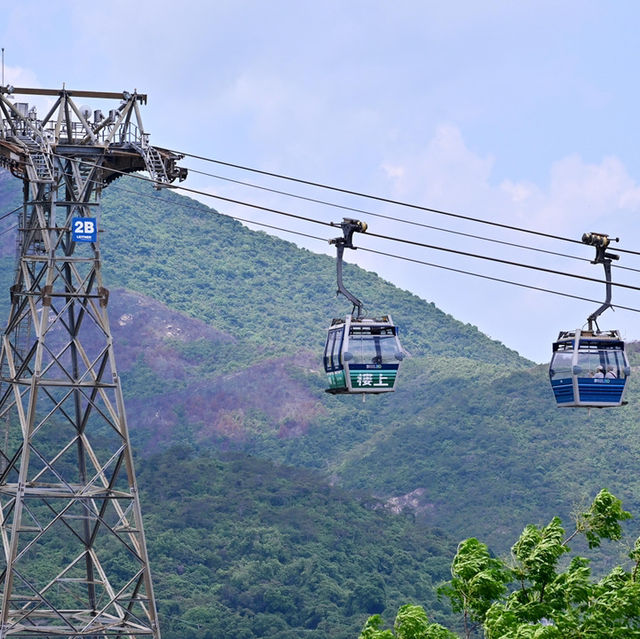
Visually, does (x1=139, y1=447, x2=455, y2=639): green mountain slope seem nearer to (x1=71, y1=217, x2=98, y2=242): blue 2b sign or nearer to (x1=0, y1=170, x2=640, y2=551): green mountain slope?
(x1=0, y1=170, x2=640, y2=551): green mountain slope

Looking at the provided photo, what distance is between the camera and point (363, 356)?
31.7 metres

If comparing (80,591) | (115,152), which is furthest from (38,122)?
A: (80,591)

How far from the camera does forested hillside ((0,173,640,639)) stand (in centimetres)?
11450

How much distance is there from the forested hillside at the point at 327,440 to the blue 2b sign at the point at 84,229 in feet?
209

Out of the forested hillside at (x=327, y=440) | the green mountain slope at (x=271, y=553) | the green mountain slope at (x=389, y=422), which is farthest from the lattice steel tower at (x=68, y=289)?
the green mountain slope at (x=389, y=422)

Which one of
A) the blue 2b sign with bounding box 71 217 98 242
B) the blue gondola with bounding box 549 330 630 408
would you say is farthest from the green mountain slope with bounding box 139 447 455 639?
the blue gondola with bounding box 549 330 630 408

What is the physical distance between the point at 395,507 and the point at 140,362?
135 ft

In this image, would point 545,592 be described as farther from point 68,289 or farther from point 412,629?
point 68,289

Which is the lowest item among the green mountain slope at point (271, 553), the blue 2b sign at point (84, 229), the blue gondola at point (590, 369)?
the green mountain slope at point (271, 553)

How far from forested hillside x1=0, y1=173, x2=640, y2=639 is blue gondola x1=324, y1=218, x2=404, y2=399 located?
2796 inches

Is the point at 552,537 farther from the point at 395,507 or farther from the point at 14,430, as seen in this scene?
the point at 395,507

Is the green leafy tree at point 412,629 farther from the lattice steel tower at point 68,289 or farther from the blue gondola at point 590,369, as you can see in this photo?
the lattice steel tower at point 68,289

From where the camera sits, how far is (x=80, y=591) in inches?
3868

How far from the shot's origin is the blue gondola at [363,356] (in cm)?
3166
